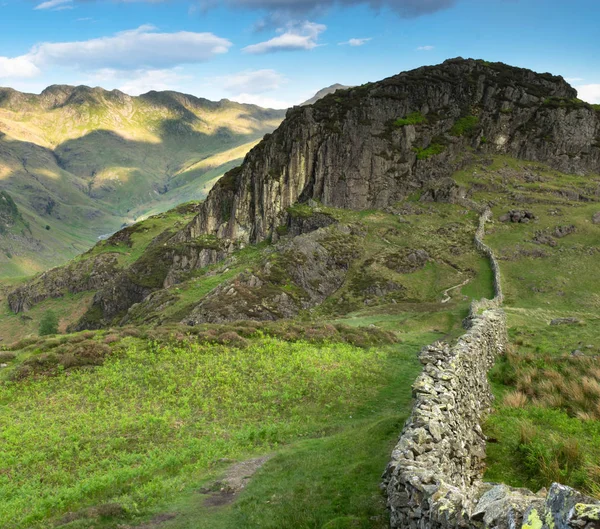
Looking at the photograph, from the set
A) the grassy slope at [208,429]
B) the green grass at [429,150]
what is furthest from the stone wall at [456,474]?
the green grass at [429,150]

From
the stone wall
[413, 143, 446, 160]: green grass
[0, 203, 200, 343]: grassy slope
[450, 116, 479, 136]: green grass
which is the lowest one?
[0, 203, 200, 343]: grassy slope

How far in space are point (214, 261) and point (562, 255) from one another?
84.5m

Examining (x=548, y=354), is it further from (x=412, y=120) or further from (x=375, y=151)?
(x=412, y=120)

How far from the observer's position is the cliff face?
114 m

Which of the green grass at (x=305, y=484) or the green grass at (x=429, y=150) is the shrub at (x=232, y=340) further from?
the green grass at (x=429, y=150)

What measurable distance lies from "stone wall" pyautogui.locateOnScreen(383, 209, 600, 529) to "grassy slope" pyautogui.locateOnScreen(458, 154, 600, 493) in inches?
51.9

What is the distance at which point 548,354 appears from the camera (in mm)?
27781

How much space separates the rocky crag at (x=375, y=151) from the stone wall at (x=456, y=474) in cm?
9463

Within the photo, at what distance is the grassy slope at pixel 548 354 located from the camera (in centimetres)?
1263

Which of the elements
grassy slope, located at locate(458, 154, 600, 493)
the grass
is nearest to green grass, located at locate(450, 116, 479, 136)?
grassy slope, located at locate(458, 154, 600, 493)

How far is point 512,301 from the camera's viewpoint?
6469cm

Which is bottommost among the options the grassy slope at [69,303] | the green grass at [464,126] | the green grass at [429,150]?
the grassy slope at [69,303]

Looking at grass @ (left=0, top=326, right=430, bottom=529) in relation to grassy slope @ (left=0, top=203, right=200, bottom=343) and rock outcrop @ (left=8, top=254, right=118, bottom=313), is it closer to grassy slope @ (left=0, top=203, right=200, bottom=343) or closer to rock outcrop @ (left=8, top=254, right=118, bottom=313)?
grassy slope @ (left=0, top=203, right=200, bottom=343)

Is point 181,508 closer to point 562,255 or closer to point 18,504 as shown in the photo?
point 18,504
